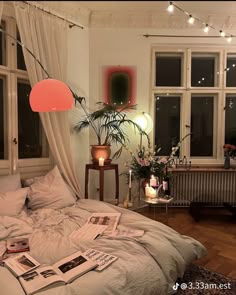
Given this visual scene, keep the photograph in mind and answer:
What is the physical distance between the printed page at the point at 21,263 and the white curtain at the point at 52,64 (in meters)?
1.63

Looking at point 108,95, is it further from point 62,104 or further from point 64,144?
point 62,104

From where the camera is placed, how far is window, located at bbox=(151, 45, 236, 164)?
14.0 ft

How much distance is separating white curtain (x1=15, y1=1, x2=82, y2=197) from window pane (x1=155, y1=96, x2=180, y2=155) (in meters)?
1.72

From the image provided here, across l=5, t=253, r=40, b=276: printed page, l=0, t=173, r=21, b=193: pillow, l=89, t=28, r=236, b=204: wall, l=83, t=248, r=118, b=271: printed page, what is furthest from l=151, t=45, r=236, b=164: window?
l=5, t=253, r=40, b=276: printed page

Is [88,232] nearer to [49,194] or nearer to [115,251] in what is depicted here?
[115,251]

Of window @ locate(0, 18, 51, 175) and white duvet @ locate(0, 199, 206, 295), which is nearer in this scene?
white duvet @ locate(0, 199, 206, 295)

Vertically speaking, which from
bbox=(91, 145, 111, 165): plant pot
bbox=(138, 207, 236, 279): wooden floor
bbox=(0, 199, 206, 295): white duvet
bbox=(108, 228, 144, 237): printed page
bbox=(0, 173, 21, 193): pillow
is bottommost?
bbox=(138, 207, 236, 279): wooden floor

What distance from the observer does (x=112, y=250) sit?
1.82 meters

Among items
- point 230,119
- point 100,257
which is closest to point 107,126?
point 230,119

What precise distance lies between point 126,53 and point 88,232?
119 inches

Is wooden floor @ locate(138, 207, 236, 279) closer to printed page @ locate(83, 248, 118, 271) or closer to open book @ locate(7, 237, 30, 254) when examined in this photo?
printed page @ locate(83, 248, 118, 271)

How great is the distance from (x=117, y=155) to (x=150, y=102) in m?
1.04

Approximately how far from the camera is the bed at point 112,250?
149cm

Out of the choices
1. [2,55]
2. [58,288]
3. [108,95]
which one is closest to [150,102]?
[108,95]
